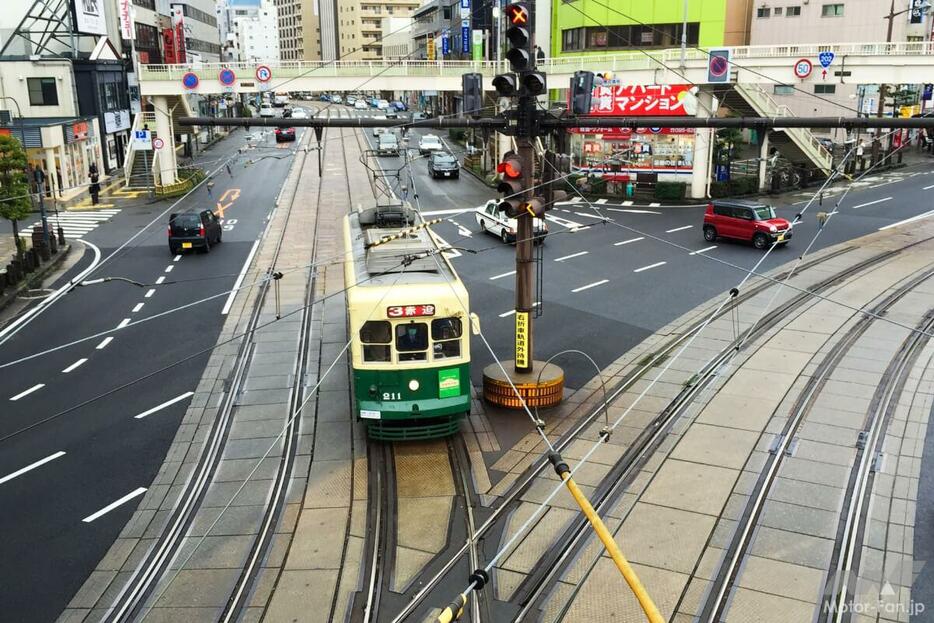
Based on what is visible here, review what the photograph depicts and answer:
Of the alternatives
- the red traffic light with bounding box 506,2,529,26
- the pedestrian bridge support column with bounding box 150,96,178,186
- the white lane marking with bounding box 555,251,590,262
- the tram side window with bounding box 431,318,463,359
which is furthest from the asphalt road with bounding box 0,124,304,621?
the pedestrian bridge support column with bounding box 150,96,178,186

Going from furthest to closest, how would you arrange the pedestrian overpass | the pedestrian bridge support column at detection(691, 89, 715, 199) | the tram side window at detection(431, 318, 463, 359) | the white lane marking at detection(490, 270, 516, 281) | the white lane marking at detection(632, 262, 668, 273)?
1. the pedestrian bridge support column at detection(691, 89, 715, 199)
2. the pedestrian overpass
3. the white lane marking at detection(632, 262, 668, 273)
4. the white lane marking at detection(490, 270, 516, 281)
5. the tram side window at detection(431, 318, 463, 359)

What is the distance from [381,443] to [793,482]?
24.4 feet

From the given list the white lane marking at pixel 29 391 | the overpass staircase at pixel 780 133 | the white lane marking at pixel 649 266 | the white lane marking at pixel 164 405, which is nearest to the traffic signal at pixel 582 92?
the white lane marking at pixel 164 405

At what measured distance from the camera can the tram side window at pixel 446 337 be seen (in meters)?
15.7

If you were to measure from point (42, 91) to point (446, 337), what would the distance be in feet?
150

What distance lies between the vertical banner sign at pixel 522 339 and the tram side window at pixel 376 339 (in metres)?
3.64

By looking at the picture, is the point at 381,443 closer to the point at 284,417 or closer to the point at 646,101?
the point at 284,417

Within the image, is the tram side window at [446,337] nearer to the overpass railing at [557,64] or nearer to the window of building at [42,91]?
the overpass railing at [557,64]

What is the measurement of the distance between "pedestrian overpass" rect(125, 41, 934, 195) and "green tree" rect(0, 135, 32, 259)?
28.4 ft

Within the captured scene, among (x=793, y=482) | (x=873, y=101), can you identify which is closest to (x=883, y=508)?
(x=793, y=482)

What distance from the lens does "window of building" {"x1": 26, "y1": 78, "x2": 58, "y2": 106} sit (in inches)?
2020

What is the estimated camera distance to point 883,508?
44.3 feet

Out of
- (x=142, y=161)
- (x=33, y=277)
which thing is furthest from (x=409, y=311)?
(x=142, y=161)

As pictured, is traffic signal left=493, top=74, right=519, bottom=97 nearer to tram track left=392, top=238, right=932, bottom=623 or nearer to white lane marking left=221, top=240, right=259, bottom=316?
tram track left=392, top=238, right=932, bottom=623
